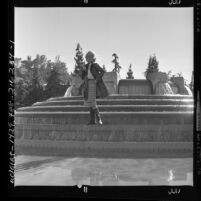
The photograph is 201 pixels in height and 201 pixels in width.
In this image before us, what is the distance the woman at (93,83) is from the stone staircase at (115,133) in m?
0.61

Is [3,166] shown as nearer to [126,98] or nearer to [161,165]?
[161,165]

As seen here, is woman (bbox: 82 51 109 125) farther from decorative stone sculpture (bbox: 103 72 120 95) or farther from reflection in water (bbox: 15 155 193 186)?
decorative stone sculpture (bbox: 103 72 120 95)

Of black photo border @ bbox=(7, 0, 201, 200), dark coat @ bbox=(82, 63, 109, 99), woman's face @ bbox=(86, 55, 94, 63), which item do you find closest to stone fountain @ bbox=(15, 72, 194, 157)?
dark coat @ bbox=(82, 63, 109, 99)

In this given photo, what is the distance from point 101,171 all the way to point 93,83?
98.5 inches

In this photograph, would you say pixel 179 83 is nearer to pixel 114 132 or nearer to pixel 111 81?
pixel 111 81

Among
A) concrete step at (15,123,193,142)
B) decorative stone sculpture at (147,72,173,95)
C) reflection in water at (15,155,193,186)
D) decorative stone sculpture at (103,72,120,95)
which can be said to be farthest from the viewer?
decorative stone sculpture at (147,72,173,95)

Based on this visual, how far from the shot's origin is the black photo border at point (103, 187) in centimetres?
434

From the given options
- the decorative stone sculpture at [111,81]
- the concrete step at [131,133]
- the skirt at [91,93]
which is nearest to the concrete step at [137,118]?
the concrete step at [131,133]

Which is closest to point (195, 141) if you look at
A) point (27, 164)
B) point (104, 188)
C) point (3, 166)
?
point (104, 188)

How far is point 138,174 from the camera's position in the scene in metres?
5.57

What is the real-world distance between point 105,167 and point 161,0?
3.51m

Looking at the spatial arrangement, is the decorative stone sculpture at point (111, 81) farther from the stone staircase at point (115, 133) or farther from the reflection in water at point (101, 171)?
the reflection in water at point (101, 171)

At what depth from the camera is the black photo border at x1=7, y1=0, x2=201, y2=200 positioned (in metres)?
4.34

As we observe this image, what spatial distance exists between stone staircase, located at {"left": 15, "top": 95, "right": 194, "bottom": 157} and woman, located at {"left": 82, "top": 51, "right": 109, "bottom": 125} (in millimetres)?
613
